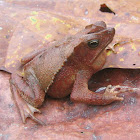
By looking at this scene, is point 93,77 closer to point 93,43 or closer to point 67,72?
point 67,72

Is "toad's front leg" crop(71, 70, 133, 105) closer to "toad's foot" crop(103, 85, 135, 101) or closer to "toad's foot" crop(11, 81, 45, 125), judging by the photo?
"toad's foot" crop(103, 85, 135, 101)

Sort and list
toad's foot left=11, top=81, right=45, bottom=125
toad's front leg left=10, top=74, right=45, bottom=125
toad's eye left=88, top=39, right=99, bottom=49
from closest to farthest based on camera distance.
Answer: toad's eye left=88, top=39, right=99, bottom=49
toad's foot left=11, top=81, right=45, bottom=125
toad's front leg left=10, top=74, right=45, bottom=125

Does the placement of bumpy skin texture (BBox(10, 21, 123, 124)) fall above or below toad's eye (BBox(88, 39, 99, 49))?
below

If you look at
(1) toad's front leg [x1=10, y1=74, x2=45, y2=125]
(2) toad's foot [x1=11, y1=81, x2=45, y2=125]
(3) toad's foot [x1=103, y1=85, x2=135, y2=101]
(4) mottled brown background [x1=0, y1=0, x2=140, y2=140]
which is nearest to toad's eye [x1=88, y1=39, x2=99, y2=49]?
(4) mottled brown background [x1=0, y1=0, x2=140, y2=140]

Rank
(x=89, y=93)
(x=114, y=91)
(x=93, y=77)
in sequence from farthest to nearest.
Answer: (x=93, y=77)
(x=89, y=93)
(x=114, y=91)

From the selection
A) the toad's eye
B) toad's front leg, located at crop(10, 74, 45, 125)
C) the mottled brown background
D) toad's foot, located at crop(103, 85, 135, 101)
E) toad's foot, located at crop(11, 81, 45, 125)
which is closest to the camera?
the mottled brown background

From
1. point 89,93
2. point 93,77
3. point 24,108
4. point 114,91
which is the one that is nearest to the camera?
point 114,91

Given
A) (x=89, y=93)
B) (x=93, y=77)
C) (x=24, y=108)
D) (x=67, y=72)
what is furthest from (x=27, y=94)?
(x=93, y=77)

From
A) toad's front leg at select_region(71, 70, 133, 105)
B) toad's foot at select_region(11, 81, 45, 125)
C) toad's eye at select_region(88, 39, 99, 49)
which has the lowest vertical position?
toad's foot at select_region(11, 81, 45, 125)

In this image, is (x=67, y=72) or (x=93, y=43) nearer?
(x=93, y=43)

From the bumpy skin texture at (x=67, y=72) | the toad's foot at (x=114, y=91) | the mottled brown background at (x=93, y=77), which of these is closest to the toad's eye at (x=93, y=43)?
→ the bumpy skin texture at (x=67, y=72)
